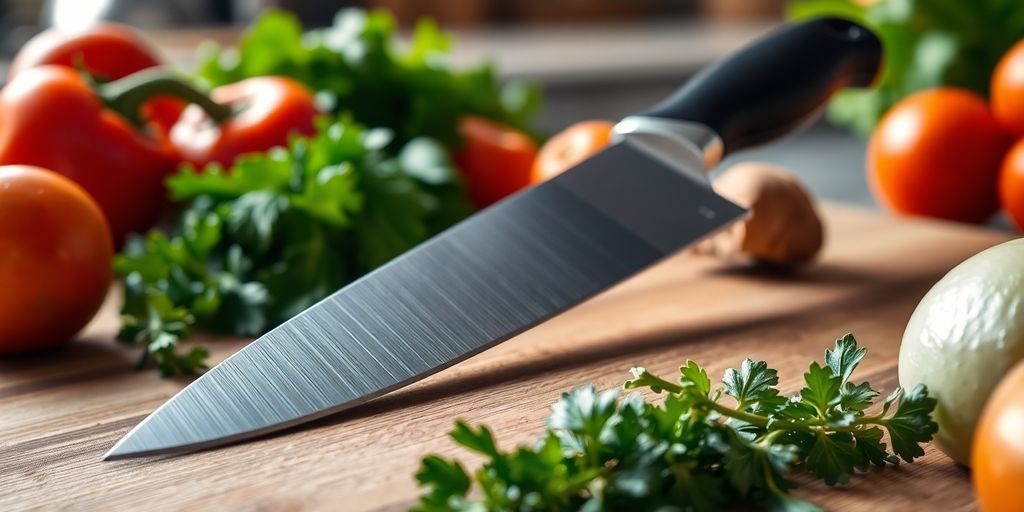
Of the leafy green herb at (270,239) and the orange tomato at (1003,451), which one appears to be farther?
the leafy green herb at (270,239)

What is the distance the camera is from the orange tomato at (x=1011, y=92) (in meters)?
1.33

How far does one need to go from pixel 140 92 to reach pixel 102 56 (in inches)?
8.4

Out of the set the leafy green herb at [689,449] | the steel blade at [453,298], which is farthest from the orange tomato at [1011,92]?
the leafy green herb at [689,449]

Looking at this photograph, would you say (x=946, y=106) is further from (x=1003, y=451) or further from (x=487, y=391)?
(x=1003, y=451)

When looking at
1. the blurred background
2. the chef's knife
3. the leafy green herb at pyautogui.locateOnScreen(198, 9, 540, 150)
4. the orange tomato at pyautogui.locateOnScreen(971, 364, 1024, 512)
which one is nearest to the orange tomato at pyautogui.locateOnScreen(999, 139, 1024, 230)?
the chef's knife

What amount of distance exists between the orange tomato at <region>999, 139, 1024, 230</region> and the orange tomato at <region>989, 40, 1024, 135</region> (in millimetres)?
47

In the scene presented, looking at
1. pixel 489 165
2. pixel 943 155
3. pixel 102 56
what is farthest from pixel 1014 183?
pixel 102 56

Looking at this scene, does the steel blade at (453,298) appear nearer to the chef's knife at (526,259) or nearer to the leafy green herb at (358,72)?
the chef's knife at (526,259)

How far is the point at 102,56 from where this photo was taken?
1370mm

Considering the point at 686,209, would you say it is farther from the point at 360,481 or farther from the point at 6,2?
the point at 6,2

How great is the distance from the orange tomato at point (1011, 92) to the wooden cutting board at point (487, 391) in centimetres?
19

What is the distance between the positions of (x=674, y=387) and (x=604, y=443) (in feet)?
0.26

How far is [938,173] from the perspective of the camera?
54.7 inches

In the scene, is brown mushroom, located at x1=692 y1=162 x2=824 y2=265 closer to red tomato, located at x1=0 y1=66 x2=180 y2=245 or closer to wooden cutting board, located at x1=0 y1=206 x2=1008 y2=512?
wooden cutting board, located at x1=0 y1=206 x2=1008 y2=512
